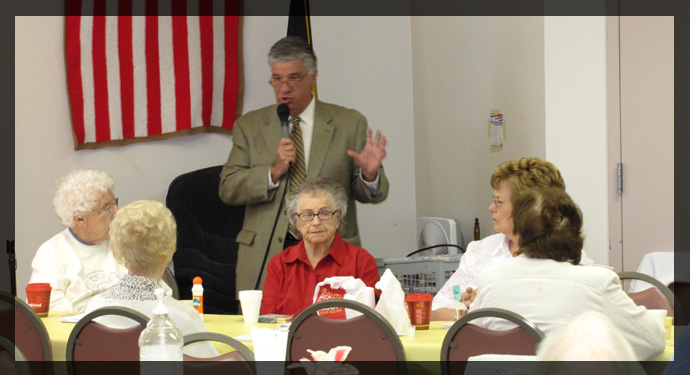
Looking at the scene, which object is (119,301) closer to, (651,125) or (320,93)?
(651,125)

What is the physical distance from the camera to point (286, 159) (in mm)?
4379

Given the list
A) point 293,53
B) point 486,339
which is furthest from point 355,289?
point 293,53

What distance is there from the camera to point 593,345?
1.37 metres

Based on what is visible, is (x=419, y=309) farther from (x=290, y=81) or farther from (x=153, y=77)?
(x=153, y=77)

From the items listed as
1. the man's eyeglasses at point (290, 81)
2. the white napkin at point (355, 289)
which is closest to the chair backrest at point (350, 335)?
the white napkin at point (355, 289)

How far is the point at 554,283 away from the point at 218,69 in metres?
3.83

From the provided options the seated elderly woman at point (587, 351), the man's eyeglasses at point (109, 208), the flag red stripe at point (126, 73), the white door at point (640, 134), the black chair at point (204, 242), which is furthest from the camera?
the flag red stripe at point (126, 73)

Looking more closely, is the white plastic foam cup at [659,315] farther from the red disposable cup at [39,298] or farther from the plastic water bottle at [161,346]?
the red disposable cup at [39,298]

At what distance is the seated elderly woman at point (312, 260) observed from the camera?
3.74 m

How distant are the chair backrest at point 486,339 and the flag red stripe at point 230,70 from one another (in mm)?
3698

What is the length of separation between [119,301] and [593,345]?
70.3 inches

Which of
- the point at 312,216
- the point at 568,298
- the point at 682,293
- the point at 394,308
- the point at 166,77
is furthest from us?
the point at 166,77

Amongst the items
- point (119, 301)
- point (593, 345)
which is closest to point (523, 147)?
point (119, 301)

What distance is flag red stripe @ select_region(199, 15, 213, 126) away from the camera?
5.82 metres
